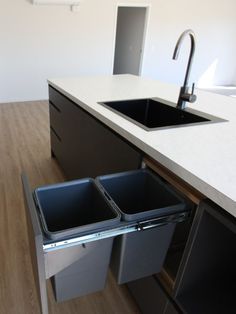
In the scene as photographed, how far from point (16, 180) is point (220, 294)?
2.20 meters

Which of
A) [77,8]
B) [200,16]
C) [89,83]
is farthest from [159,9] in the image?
[89,83]

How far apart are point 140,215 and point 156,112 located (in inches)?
45.0

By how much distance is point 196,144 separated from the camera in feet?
3.62

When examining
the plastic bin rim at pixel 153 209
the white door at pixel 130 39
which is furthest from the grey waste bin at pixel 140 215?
the white door at pixel 130 39

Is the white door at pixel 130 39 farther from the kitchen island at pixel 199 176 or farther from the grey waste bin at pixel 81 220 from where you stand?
the grey waste bin at pixel 81 220

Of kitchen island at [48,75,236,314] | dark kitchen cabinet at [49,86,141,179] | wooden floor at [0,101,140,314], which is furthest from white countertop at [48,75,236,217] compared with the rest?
wooden floor at [0,101,140,314]

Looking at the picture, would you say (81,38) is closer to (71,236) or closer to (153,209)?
(153,209)

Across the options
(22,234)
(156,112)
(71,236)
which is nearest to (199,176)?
(71,236)

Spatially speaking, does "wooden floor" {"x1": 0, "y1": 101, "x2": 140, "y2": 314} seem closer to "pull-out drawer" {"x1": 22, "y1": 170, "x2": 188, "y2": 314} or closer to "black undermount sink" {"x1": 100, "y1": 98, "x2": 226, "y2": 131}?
"pull-out drawer" {"x1": 22, "y1": 170, "x2": 188, "y2": 314}

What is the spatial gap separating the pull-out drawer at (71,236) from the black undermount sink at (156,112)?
702mm

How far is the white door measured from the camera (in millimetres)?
6789

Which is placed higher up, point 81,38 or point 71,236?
point 81,38

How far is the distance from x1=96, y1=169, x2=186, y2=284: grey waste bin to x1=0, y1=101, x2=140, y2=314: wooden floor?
0.59 meters

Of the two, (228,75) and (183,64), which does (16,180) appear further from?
(228,75)
